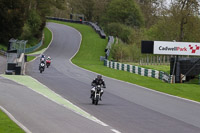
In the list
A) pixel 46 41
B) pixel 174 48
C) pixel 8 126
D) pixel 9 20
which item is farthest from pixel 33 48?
pixel 8 126

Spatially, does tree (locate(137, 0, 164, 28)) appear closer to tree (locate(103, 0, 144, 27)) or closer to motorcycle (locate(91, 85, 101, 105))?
tree (locate(103, 0, 144, 27))

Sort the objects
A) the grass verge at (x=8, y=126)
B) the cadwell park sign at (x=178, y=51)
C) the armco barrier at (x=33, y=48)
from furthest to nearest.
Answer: the armco barrier at (x=33, y=48), the cadwell park sign at (x=178, y=51), the grass verge at (x=8, y=126)

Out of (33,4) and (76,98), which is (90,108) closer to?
(76,98)

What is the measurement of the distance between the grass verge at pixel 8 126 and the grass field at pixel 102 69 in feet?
44.8

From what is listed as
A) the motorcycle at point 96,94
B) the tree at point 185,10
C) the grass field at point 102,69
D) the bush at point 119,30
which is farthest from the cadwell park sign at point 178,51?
the bush at point 119,30

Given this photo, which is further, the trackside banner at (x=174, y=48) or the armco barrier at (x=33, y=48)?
the armco barrier at (x=33, y=48)

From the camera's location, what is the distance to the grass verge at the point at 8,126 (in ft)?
34.9

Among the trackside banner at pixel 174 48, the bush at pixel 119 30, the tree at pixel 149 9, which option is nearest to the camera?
the trackside banner at pixel 174 48

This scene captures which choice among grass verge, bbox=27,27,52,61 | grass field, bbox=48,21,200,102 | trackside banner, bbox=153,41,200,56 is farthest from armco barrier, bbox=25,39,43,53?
trackside banner, bbox=153,41,200,56

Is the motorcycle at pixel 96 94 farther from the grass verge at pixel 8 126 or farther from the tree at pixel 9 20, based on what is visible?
the tree at pixel 9 20

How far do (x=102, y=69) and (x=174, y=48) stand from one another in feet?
40.0

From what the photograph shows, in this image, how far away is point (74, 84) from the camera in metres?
28.3

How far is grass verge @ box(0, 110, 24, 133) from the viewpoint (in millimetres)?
10624

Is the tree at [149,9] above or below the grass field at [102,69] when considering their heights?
above
